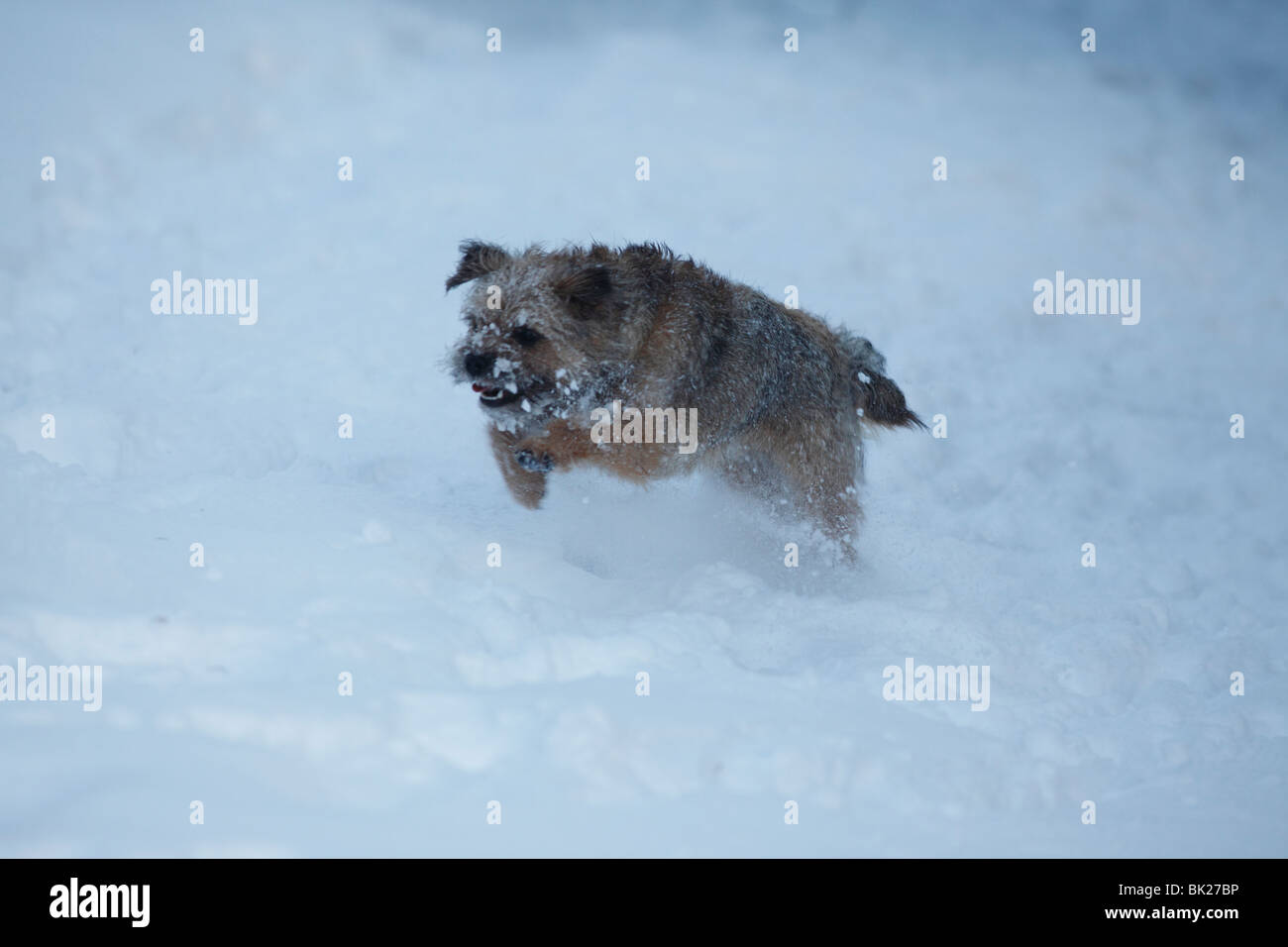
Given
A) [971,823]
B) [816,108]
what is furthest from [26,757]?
[816,108]

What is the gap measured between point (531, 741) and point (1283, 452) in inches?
291

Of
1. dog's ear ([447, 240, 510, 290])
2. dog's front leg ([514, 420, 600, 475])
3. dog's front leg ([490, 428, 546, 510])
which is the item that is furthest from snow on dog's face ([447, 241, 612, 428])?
dog's ear ([447, 240, 510, 290])

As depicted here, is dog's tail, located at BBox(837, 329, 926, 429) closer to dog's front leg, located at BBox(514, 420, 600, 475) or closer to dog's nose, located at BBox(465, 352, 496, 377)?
dog's front leg, located at BBox(514, 420, 600, 475)

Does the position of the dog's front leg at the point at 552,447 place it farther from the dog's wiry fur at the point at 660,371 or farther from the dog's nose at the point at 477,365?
the dog's nose at the point at 477,365

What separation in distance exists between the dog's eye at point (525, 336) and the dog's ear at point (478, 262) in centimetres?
68

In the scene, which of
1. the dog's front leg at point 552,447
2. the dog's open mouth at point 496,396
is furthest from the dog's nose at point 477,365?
the dog's front leg at point 552,447

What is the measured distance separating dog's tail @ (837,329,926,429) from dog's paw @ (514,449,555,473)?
7.01ft

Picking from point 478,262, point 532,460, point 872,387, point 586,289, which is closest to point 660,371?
point 586,289

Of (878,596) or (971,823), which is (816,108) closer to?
(878,596)

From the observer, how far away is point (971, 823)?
10.5 feet

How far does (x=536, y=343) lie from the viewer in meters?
5.04

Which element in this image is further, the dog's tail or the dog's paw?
the dog's tail

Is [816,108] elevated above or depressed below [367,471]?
above

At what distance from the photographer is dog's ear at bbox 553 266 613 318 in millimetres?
5082
